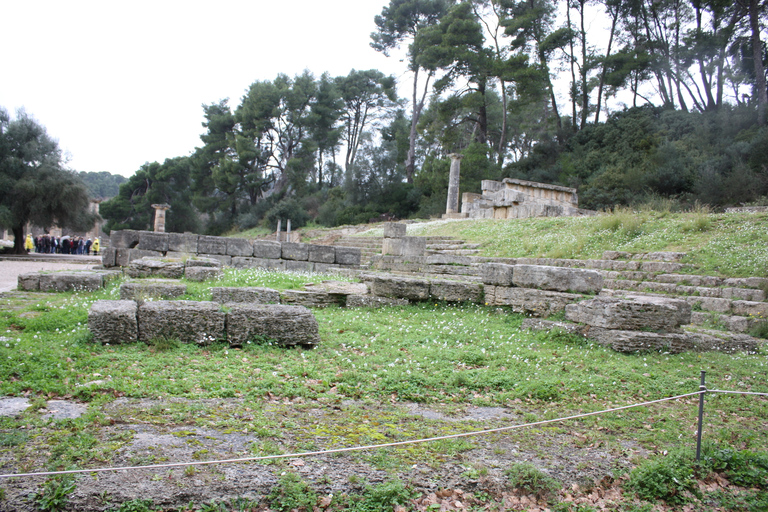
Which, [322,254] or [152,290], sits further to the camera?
[322,254]

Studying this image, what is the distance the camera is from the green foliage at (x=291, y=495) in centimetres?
249

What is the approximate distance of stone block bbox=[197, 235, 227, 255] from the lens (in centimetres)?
1477

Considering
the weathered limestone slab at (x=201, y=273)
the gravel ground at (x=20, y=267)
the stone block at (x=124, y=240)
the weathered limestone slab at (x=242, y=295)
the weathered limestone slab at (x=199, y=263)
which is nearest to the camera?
the weathered limestone slab at (x=242, y=295)

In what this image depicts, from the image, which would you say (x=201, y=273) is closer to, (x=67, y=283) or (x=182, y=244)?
(x=67, y=283)

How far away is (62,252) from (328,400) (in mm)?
36506

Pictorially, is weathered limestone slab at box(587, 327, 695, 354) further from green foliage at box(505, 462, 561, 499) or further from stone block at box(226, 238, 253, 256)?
stone block at box(226, 238, 253, 256)

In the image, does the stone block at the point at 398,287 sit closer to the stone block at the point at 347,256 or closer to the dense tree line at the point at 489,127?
the stone block at the point at 347,256

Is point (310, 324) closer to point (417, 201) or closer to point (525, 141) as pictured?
point (417, 201)

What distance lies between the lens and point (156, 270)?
10.1 m

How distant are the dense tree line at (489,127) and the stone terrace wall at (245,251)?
709 inches

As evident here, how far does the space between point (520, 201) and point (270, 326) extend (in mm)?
18312

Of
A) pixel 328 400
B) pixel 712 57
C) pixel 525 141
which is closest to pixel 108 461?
pixel 328 400

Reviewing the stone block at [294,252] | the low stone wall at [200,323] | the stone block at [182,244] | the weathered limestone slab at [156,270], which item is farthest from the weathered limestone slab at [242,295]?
the stone block at [182,244]

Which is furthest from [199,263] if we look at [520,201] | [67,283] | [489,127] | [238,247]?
[489,127]
